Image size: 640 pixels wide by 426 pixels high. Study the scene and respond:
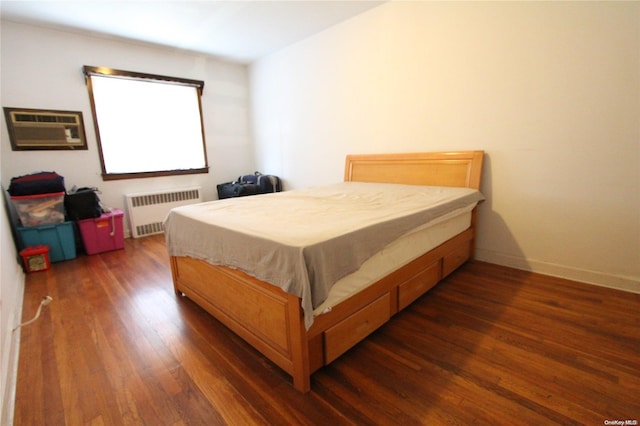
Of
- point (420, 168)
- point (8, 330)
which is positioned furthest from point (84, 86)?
point (420, 168)

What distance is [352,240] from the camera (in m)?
1.38

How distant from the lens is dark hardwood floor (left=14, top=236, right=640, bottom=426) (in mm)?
1217

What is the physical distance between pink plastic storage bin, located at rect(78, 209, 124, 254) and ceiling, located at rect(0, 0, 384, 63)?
2146 mm

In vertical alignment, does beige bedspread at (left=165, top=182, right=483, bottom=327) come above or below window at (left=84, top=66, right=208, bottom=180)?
below

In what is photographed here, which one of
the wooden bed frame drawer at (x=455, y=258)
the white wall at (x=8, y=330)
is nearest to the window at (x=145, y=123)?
the white wall at (x=8, y=330)

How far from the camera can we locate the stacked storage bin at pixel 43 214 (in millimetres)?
2988

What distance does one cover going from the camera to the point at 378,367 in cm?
146

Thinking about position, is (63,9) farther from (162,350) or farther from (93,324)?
(162,350)

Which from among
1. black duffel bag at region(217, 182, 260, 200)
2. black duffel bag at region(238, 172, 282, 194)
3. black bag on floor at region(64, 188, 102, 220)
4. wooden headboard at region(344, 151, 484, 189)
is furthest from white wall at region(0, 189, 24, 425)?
wooden headboard at region(344, 151, 484, 189)

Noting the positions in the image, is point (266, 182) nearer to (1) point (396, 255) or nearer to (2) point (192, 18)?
(2) point (192, 18)

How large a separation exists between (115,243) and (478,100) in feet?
13.9

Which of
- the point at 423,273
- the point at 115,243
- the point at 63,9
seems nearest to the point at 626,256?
the point at 423,273

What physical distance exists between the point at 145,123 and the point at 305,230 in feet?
12.6

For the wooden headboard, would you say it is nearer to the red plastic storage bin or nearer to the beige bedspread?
the beige bedspread
